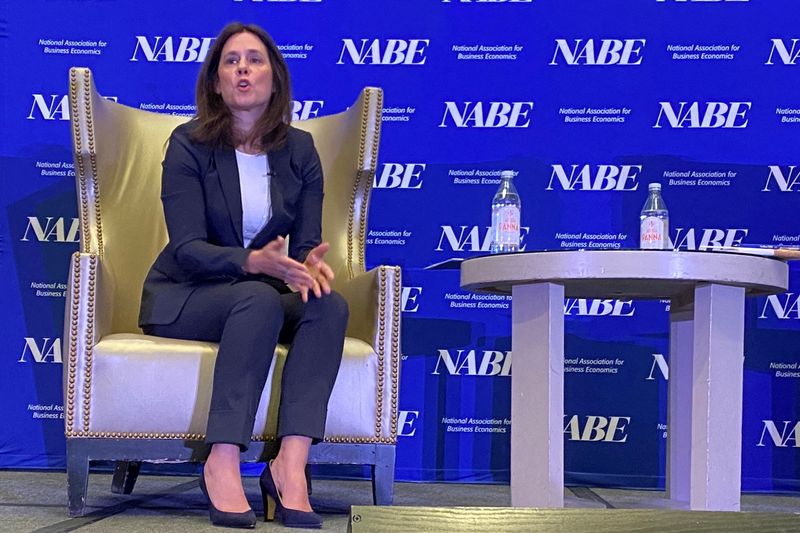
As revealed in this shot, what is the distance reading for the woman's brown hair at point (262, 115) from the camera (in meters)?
2.46

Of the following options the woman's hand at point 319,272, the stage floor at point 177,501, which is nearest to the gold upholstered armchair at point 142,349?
the stage floor at point 177,501

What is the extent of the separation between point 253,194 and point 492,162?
1.12m

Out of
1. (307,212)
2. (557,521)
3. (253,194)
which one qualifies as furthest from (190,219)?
(557,521)

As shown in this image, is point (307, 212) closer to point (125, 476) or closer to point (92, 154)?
point (92, 154)

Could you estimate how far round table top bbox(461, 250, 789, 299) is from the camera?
2.00 m

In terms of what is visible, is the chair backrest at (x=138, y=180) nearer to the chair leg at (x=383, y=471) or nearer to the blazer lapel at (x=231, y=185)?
the blazer lapel at (x=231, y=185)

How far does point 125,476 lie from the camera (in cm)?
272

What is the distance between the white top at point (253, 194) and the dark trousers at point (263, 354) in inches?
8.6

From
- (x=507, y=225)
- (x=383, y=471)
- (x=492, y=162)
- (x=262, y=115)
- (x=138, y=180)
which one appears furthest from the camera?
(x=492, y=162)

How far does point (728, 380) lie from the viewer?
2064mm

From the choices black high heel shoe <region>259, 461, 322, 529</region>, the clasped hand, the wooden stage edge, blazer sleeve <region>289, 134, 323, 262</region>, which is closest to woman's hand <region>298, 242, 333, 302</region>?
the clasped hand

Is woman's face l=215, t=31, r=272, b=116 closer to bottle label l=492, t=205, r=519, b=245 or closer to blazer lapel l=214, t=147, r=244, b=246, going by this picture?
blazer lapel l=214, t=147, r=244, b=246

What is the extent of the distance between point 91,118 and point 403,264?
114 centimetres

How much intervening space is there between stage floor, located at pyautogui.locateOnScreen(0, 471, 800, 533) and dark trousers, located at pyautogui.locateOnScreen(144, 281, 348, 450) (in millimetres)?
232
